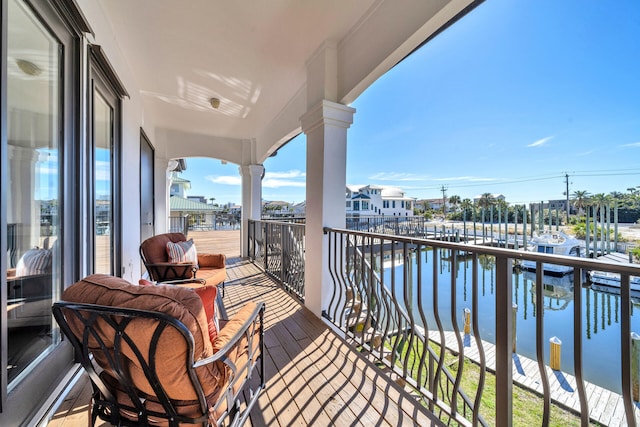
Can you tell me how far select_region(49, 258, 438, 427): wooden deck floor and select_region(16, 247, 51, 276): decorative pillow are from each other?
0.77 meters

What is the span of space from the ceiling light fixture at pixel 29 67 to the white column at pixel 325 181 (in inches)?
77.4

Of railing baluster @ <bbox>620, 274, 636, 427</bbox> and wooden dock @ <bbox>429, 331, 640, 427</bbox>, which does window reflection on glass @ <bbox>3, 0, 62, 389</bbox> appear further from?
wooden dock @ <bbox>429, 331, 640, 427</bbox>

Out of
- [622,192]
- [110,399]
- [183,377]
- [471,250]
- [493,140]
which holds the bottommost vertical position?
[110,399]

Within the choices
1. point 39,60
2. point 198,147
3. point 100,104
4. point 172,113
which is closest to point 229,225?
point 198,147

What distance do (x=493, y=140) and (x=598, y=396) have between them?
34.4ft

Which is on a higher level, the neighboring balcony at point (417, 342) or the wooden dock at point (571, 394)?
the neighboring balcony at point (417, 342)

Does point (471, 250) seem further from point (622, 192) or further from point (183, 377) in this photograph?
point (622, 192)

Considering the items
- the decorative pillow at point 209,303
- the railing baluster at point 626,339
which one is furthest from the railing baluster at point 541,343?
the decorative pillow at point 209,303

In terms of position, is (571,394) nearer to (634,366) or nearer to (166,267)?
(634,366)

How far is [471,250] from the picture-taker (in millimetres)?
1227

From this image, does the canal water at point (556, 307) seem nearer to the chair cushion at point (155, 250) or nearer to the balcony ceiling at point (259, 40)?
the balcony ceiling at point (259, 40)

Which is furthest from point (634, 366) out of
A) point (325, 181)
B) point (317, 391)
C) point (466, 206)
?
point (466, 206)

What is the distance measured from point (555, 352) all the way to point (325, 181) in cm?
463

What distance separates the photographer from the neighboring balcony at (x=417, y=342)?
99 cm
